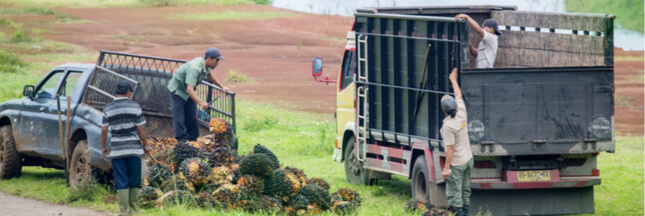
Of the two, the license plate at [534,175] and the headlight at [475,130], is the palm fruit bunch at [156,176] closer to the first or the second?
the headlight at [475,130]

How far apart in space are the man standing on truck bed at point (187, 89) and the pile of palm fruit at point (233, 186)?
93 centimetres

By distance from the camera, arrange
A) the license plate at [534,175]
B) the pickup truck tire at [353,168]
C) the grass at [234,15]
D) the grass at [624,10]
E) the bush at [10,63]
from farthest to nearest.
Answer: the grass at [234,15]
the grass at [624,10]
the bush at [10,63]
the pickup truck tire at [353,168]
the license plate at [534,175]

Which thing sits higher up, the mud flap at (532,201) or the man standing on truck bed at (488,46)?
the man standing on truck bed at (488,46)

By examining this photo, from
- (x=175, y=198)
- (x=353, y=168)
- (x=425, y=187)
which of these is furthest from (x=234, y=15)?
(x=175, y=198)

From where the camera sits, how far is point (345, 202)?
8.88 meters

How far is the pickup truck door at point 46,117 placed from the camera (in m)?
10.8

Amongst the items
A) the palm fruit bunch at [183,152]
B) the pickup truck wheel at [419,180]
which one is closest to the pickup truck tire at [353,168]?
the pickup truck wheel at [419,180]

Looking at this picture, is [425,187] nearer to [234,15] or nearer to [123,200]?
[123,200]

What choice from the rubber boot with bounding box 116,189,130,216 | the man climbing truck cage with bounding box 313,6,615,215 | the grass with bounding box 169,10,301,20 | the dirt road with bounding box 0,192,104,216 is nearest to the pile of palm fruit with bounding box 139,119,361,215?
the rubber boot with bounding box 116,189,130,216

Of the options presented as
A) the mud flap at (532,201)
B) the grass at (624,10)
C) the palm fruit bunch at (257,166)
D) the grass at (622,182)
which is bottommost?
the grass at (622,182)

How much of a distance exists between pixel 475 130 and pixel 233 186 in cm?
262

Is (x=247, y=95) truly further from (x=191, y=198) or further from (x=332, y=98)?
(x=191, y=198)

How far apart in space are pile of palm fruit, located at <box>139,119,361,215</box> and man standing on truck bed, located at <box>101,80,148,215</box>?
382 millimetres

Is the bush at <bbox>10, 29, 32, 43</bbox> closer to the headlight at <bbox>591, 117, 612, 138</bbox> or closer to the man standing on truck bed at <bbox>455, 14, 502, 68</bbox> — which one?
the man standing on truck bed at <bbox>455, 14, 502, 68</bbox>
